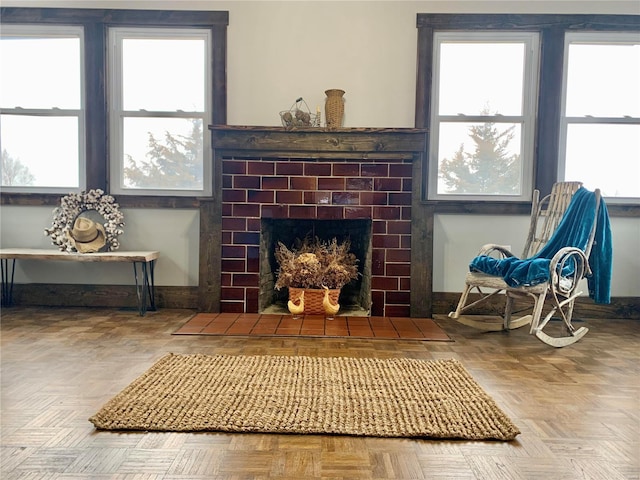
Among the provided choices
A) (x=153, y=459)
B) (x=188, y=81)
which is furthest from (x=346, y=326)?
(x=188, y=81)

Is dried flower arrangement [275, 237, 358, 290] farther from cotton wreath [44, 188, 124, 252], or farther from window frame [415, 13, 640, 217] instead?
cotton wreath [44, 188, 124, 252]

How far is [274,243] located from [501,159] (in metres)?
2.10

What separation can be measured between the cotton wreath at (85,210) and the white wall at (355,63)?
1.26m

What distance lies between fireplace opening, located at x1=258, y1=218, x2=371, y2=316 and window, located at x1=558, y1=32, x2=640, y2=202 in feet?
5.88

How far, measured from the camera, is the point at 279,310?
3.65 m

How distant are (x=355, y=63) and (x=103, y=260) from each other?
101 inches

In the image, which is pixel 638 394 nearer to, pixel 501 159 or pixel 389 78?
pixel 501 159

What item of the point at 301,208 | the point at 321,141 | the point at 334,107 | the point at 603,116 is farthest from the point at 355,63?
the point at 603,116

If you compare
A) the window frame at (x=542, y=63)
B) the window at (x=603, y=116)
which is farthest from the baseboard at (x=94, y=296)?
the window at (x=603, y=116)

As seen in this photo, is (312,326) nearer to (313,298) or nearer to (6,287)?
(313,298)

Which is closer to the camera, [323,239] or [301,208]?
[301,208]

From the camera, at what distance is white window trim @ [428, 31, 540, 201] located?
12.1 feet

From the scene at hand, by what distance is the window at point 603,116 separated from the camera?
12.1ft

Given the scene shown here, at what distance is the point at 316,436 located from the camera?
157cm
